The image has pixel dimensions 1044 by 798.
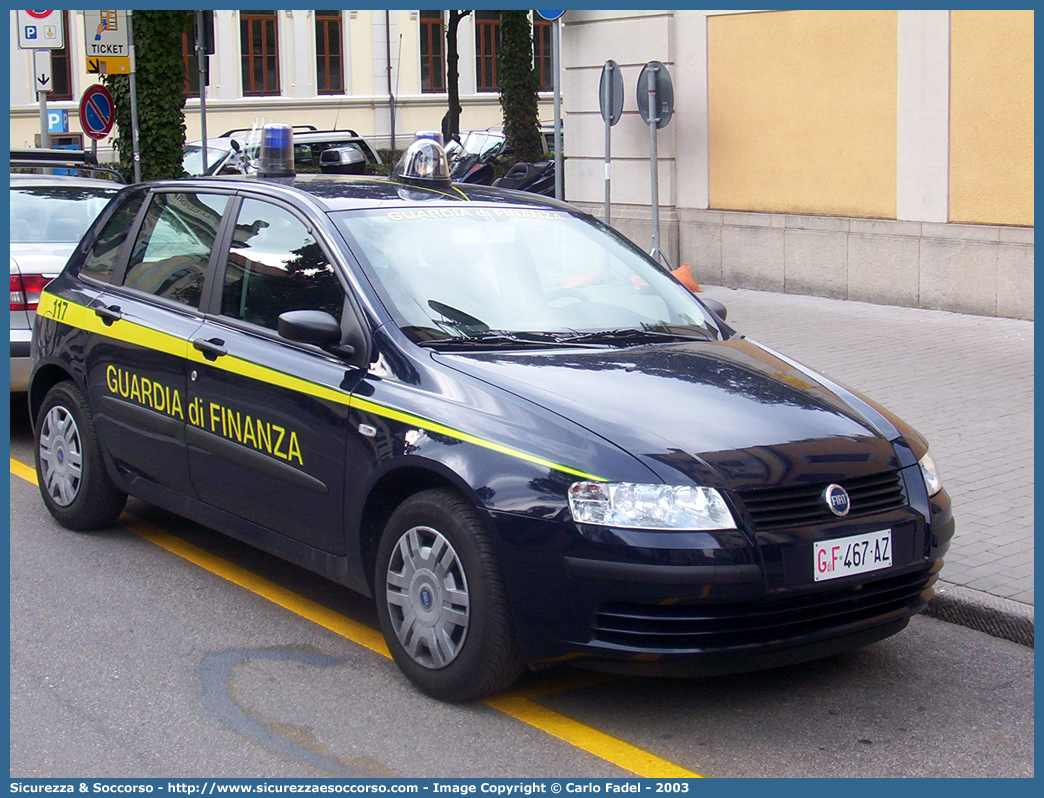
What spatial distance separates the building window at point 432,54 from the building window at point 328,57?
275cm

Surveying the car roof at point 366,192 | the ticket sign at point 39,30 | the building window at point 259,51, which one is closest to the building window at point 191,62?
the building window at point 259,51

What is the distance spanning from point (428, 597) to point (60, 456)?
281 centimetres

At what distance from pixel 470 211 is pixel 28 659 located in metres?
2.32

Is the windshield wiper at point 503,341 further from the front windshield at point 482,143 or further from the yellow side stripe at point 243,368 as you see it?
the front windshield at point 482,143

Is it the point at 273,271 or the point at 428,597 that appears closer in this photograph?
the point at 428,597

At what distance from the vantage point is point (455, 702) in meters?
4.23

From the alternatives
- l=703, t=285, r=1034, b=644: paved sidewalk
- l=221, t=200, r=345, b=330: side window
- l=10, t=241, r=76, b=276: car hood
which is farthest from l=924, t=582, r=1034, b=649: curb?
l=10, t=241, r=76, b=276: car hood

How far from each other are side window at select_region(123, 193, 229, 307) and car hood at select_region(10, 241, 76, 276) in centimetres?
197

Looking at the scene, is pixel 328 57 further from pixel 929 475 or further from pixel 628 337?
pixel 929 475

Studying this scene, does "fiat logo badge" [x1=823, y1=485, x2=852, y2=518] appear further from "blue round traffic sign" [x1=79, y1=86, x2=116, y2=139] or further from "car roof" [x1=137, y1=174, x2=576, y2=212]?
"blue round traffic sign" [x1=79, y1=86, x2=116, y2=139]

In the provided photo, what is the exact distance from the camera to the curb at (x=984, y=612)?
16.2 ft

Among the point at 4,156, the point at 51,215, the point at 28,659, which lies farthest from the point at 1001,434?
the point at 4,156

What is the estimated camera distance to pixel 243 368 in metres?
5.04

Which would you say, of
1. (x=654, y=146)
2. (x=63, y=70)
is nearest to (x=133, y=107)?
(x=654, y=146)
